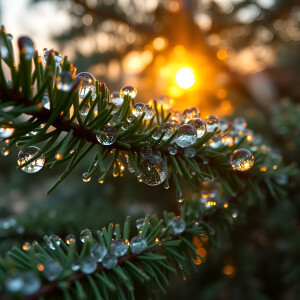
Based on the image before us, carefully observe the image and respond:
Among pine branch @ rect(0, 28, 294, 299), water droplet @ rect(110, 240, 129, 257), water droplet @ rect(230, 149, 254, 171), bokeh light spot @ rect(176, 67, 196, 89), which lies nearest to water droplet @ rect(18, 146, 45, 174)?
pine branch @ rect(0, 28, 294, 299)

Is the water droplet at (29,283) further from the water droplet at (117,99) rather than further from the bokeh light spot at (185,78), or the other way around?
the bokeh light spot at (185,78)

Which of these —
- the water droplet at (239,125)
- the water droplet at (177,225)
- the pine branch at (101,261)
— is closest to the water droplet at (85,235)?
the pine branch at (101,261)

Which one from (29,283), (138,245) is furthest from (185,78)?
(29,283)

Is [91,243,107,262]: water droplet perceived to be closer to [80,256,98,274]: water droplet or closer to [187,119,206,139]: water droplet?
[80,256,98,274]: water droplet

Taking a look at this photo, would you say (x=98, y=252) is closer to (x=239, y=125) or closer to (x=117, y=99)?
(x=117, y=99)

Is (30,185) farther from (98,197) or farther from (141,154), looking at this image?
(141,154)

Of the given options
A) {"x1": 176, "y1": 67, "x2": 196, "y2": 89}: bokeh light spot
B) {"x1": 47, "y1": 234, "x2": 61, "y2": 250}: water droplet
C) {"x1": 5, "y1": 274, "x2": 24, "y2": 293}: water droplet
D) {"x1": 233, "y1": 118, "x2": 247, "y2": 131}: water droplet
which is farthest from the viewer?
{"x1": 176, "y1": 67, "x2": 196, "y2": 89}: bokeh light spot

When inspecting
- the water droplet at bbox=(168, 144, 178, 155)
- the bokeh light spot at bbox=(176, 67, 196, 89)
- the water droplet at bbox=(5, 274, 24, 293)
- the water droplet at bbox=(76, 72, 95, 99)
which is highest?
the bokeh light spot at bbox=(176, 67, 196, 89)
